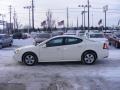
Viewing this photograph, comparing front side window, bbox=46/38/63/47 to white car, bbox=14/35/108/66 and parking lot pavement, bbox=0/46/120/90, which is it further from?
parking lot pavement, bbox=0/46/120/90

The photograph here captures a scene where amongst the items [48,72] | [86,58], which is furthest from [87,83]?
[86,58]

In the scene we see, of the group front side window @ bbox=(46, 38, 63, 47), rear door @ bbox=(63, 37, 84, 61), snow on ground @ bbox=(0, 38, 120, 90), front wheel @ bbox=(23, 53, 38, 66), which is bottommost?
snow on ground @ bbox=(0, 38, 120, 90)

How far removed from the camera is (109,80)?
10578mm

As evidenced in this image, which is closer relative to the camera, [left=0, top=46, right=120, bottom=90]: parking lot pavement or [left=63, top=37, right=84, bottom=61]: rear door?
[left=0, top=46, right=120, bottom=90]: parking lot pavement

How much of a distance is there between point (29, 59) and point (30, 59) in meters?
0.05

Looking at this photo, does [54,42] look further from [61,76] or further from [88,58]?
[61,76]

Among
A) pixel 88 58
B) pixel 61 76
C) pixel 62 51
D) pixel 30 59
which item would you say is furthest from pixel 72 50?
pixel 61 76

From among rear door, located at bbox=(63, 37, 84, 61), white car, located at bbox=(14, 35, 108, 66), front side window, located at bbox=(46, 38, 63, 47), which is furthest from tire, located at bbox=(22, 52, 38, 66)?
rear door, located at bbox=(63, 37, 84, 61)

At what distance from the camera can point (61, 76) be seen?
11.6 m

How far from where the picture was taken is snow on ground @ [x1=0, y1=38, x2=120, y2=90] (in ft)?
31.5

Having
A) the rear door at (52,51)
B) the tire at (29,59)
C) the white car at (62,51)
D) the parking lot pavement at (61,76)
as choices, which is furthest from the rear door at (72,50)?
the tire at (29,59)

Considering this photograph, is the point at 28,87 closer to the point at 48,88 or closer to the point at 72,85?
the point at 48,88

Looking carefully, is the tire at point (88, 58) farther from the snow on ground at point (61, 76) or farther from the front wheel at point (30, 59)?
the front wheel at point (30, 59)

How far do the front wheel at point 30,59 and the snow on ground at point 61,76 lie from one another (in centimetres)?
29
